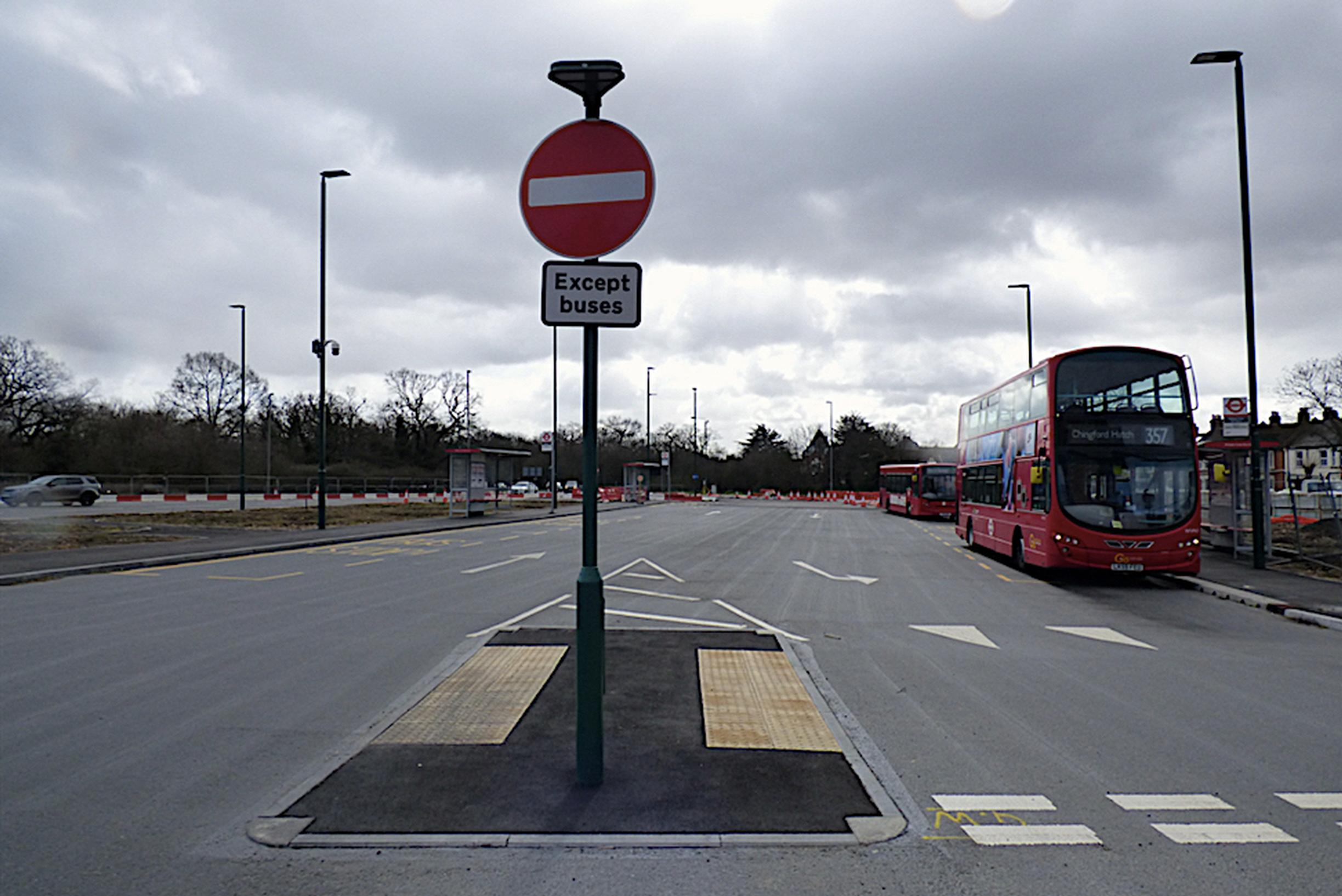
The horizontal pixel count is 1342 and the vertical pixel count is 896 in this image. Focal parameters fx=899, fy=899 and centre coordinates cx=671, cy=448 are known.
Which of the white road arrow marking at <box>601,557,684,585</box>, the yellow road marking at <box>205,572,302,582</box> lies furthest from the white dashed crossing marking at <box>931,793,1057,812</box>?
the yellow road marking at <box>205,572,302,582</box>

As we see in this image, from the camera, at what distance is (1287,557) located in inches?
713

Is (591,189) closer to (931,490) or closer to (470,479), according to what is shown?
(470,479)

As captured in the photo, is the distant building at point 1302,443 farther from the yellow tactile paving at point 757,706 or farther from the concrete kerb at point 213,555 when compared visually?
the yellow tactile paving at point 757,706

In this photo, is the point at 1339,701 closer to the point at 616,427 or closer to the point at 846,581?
the point at 846,581

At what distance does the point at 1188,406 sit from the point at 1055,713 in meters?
10.8

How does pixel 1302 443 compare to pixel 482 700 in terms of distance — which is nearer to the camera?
pixel 482 700

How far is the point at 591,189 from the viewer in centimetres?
491

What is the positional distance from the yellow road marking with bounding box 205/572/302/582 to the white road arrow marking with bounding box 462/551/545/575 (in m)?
2.88

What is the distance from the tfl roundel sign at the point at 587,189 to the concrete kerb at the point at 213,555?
43.8ft

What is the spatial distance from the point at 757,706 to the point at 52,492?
44980 millimetres

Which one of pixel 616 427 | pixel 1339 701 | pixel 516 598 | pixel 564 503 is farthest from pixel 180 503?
pixel 616 427

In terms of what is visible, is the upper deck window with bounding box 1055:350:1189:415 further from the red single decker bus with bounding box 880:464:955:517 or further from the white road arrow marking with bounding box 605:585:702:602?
the red single decker bus with bounding box 880:464:955:517

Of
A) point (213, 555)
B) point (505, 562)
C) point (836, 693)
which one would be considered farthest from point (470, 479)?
point (836, 693)

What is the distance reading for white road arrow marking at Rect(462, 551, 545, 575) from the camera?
1642 centimetres
